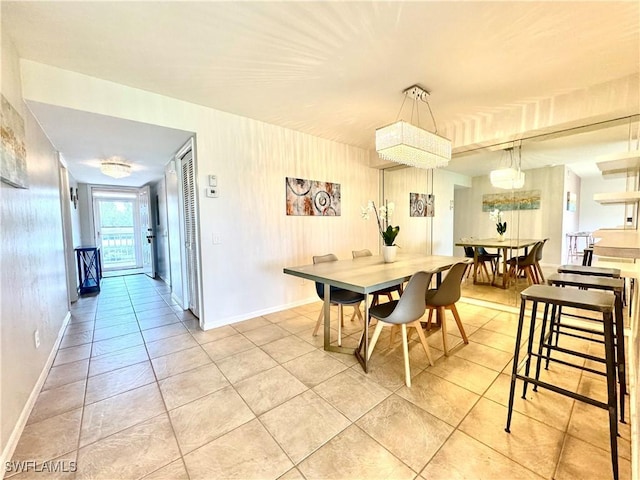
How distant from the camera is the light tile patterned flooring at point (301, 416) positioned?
1.34 m

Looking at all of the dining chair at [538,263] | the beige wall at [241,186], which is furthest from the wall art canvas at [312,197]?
the dining chair at [538,263]

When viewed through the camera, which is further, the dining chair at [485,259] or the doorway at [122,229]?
the doorway at [122,229]

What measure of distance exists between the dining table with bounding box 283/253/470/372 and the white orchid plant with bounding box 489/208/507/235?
1.75 metres

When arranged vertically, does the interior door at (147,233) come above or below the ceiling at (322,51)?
below

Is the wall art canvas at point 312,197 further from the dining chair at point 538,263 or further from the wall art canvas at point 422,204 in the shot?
the dining chair at point 538,263

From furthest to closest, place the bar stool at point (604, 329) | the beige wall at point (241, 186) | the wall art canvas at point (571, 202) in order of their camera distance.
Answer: the wall art canvas at point (571, 202) < the beige wall at point (241, 186) < the bar stool at point (604, 329)

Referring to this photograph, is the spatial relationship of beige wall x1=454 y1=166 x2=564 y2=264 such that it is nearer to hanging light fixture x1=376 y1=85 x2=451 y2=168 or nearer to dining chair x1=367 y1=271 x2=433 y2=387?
hanging light fixture x1=376 y1=85 x2=451 y2=168

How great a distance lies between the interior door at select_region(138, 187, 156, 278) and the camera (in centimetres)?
609

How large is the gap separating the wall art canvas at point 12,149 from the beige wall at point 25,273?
2.8 inches

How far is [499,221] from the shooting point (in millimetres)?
4145

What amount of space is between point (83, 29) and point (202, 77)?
2.63ft

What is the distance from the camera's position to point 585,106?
262 cm

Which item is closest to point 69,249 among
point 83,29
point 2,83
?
point 2,83

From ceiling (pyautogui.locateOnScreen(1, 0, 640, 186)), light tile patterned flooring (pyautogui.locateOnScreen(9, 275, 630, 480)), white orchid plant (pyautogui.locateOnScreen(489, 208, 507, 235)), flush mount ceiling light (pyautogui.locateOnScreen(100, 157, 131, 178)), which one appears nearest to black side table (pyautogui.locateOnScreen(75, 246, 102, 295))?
flush mount ceiling light (pyautogui.locateOnScreen(100, 157, 131, 178))
